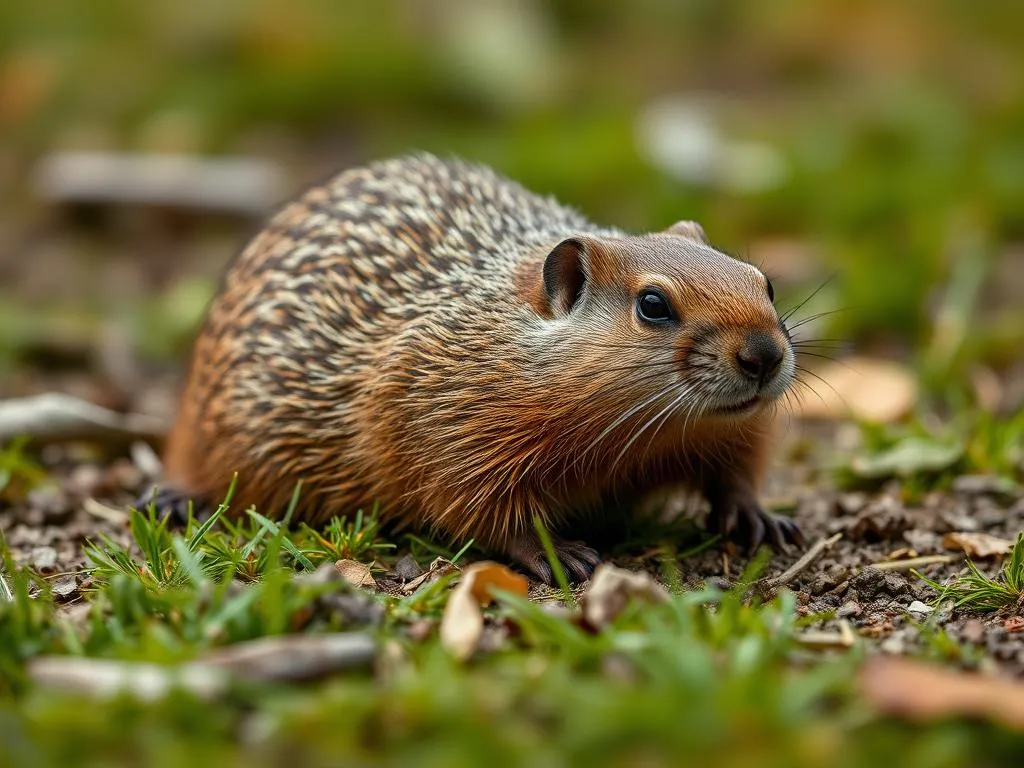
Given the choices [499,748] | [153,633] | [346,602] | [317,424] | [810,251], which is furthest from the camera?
[810,251]

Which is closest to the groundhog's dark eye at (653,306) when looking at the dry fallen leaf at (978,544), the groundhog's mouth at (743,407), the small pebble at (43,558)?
the groundhog's mouth at (743,407)

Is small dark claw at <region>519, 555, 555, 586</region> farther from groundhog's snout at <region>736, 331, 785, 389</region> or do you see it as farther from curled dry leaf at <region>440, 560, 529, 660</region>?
groundhog's snout at <region>736, 331, 785, 389</region>

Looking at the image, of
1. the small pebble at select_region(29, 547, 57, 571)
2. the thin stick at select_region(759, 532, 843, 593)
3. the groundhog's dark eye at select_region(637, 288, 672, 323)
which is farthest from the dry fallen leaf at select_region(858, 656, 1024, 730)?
the small pebble at select_region(29, 547, 57, 571)

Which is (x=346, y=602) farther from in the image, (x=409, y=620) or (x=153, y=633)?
(x=153, y=633)

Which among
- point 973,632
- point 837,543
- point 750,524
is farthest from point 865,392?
point 973,632

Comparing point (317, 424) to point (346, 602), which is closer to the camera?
point (346, 602)

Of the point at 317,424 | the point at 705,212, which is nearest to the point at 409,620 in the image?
the point at 317,424

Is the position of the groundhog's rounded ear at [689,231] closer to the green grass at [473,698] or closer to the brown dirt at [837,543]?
the brown dirt at [837,543]

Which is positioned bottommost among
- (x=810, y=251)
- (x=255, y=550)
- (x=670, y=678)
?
(x=255, y=550)
